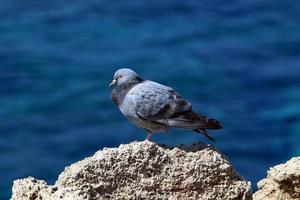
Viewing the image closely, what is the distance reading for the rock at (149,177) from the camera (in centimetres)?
296

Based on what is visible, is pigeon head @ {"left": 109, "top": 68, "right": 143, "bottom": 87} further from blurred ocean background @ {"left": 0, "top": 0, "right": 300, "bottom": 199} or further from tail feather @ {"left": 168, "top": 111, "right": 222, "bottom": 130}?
blurred ocean background @ {"left": 0, "top": 0, "right": 300, "bottom": 199}

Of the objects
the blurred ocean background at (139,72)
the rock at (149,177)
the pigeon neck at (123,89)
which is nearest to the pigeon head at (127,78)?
the pigeon neck at (123,89)

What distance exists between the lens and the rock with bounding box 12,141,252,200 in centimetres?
296

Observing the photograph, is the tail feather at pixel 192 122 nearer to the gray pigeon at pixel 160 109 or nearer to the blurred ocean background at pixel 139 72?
the gray pigeon at pixel 160 109

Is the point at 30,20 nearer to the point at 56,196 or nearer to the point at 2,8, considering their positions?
the point at 2,8

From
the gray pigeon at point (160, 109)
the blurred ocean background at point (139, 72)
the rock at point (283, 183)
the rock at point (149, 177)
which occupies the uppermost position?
the blurred ocean background at point (139, 72)

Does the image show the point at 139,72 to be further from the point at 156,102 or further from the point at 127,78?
the point at 156,102

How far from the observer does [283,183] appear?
329 cm

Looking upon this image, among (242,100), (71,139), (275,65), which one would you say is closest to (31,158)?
(71,139)

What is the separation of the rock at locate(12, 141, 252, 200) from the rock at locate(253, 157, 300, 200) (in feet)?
0.48

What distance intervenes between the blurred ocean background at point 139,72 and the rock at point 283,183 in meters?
6.21

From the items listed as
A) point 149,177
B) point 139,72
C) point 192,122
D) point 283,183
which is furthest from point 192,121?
point 139,72

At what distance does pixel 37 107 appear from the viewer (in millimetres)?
11328

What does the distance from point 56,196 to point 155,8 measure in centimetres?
1076
